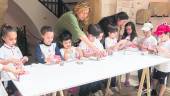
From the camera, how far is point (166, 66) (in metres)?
3.43

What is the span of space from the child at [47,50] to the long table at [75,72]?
4.0 inches

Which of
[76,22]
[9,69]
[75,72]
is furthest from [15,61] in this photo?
[76,22]

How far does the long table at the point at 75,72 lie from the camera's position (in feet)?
7.59

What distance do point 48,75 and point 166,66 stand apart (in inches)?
62.2

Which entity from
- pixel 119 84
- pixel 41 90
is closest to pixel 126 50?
pixel 119 84

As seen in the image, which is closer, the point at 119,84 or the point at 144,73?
the point at 144,73

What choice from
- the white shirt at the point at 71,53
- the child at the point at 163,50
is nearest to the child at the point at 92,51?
the white shirt at the point at 71,53

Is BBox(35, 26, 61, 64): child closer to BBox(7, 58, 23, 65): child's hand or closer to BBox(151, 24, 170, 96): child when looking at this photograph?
BBox(7, 58, 23, 65): child's hand

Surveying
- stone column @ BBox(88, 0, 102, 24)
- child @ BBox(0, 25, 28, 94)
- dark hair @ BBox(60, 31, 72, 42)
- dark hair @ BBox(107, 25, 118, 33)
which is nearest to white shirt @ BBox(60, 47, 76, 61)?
dark hair @ BBox(60, 31, 72, 42)

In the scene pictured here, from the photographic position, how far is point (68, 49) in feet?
10.6

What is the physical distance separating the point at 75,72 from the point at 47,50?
532mm

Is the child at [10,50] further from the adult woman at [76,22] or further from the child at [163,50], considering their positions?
the child at [163,50]

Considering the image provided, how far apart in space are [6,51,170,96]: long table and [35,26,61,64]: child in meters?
0.10

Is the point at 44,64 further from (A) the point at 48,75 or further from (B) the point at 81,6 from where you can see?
(B) the point at 81,6
